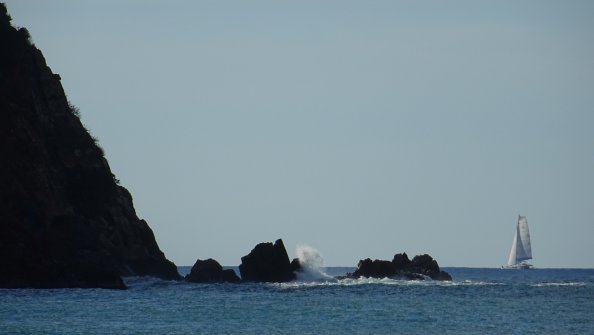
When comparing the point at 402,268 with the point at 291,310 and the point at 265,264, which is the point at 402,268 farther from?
the point at 291,310

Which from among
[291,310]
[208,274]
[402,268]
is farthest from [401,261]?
[291,310]

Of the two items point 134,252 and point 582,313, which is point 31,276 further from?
point 582,313

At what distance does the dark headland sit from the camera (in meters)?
90.8

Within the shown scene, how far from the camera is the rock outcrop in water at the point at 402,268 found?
129750 millimetres

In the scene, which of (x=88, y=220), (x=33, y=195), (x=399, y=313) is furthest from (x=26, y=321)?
(x=88, y=220)

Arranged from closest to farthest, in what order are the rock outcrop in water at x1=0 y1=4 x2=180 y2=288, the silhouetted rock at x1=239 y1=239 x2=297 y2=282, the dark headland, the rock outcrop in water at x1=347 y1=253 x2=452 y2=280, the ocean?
the ocean
the rock outcrop in water at x1=0 y1=4 x2=180 y2=288
the dark headland
the silhouetted rock at x1=239 y1=239 x2=297 y2=282
the rock outcrop in water at x1=347 y1=253 x2=452 y2=280

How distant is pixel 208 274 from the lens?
385ft

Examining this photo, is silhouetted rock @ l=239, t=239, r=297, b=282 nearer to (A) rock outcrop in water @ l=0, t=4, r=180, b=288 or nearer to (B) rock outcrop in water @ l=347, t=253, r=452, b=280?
(A) rock outcrop in water @ l=0, t=4, r=180, b=288

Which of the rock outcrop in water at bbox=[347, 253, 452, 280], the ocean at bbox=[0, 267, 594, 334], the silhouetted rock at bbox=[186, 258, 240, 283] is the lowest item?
the ocean at bbox=[0, 267, 594, 334]

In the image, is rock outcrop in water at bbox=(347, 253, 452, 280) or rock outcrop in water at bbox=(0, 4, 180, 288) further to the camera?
rock outcrop in water at bbox=(347, 253, 452, 280)

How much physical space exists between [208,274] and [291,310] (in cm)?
3987

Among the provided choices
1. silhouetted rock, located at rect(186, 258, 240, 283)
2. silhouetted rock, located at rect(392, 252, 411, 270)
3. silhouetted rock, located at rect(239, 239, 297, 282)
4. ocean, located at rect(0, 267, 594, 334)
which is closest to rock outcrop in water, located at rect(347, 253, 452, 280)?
silhouetted rock, located at rect(392, 252, 411, 270)

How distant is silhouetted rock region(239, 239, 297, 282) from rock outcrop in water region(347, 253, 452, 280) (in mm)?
13810

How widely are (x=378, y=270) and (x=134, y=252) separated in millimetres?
29211
